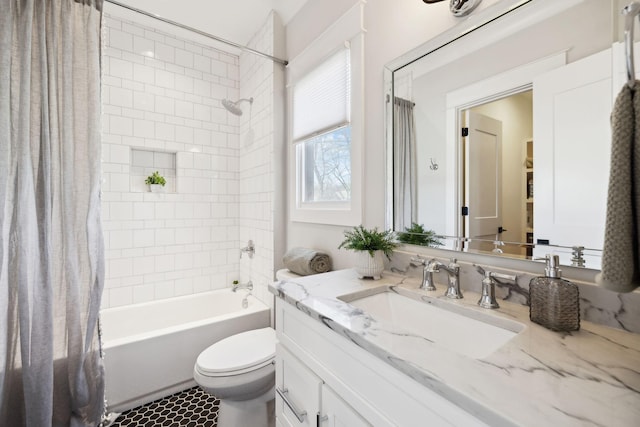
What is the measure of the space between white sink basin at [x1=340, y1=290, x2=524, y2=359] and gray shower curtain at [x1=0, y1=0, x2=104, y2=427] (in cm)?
146

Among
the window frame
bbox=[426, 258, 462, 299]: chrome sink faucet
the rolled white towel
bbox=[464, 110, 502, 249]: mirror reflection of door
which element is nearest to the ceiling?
the window frame

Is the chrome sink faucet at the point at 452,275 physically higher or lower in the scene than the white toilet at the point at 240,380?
higher

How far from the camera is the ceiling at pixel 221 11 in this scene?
2084mm

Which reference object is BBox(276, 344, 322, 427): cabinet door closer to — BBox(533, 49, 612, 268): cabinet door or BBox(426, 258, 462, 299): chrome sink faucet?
BBox(426, 258, 462, 299): chrome sink faucet

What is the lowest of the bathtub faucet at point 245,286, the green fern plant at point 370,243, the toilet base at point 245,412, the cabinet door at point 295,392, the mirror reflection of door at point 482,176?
the toilet base at point 245,412

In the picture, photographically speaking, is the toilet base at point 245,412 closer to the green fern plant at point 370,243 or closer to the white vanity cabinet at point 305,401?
the white vanity cabinet at point 305,401

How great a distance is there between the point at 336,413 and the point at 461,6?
56.1 inches

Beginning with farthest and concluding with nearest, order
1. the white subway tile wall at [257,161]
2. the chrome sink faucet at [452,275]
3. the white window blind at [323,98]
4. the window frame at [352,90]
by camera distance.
→ the white subway tile wall at [257,161]
the white window blind at [323,98]
the window frame at [352,90]
the chrome sink faucet at [452,275]

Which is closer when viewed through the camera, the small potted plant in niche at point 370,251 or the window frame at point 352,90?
the small potted plant in niche at point 370,251

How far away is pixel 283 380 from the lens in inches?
41.1

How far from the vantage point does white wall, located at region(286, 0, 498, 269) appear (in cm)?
121

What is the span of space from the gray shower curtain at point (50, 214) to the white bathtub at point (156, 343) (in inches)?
8.0

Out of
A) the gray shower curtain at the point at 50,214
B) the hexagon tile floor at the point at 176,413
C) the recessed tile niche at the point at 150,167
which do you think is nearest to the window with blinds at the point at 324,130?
the gray shower curtain at the point at 50,214

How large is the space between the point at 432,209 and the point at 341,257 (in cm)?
64
